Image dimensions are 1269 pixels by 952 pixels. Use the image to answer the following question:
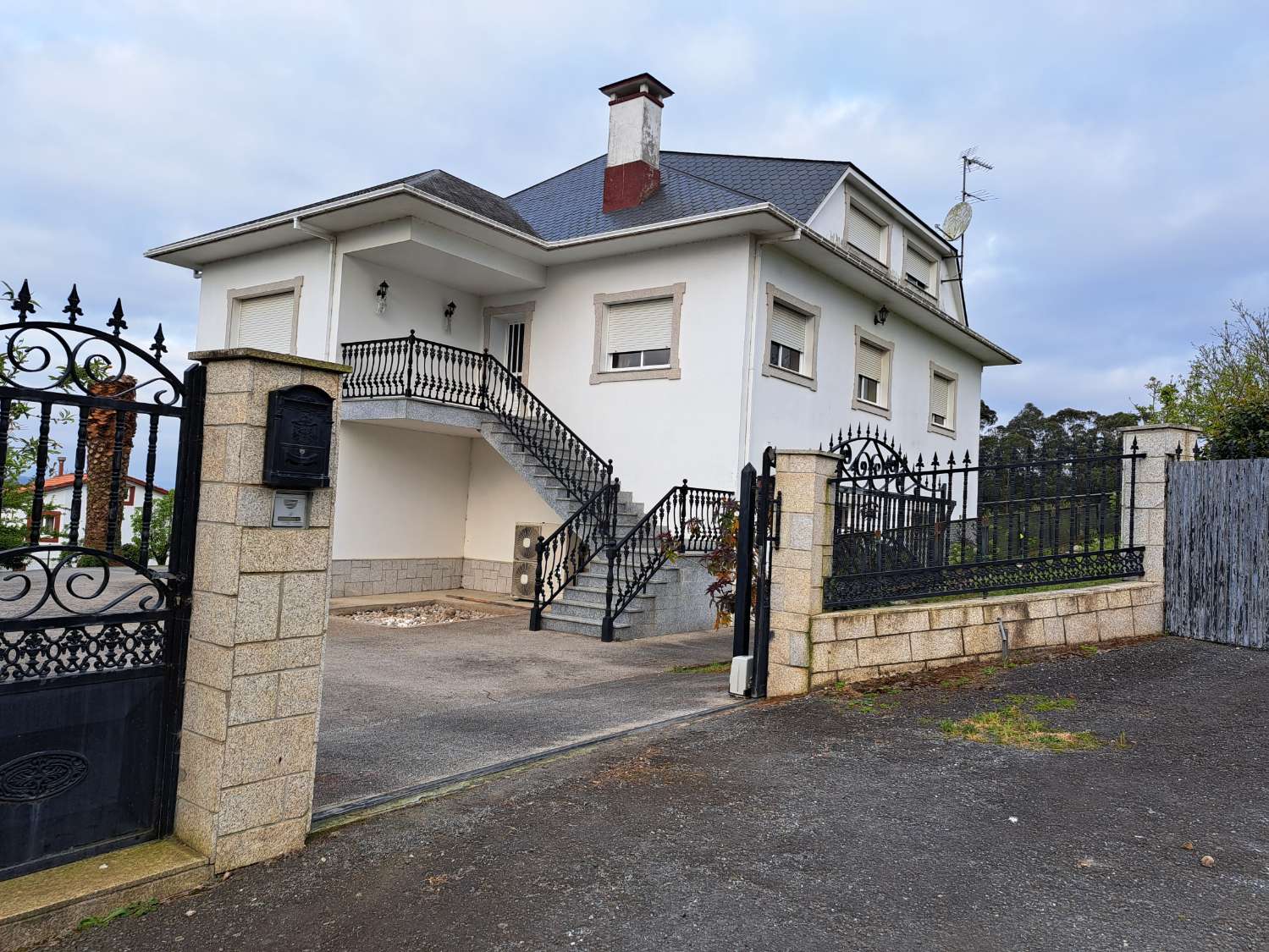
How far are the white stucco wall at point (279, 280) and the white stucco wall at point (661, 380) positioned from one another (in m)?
3.35

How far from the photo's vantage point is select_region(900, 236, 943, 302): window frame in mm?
17094

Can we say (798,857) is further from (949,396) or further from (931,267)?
(931,267)

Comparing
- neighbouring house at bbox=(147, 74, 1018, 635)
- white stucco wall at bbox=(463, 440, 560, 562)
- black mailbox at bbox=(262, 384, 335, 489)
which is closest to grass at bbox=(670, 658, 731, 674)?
neighbouring house at bbox=(147, 74, 1018, 635)

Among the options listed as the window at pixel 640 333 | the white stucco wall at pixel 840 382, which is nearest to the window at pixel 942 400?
the white stucco wall at pixel 840 382

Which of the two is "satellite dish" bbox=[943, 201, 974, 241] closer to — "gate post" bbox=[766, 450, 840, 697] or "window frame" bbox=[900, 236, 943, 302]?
"window frame" bbox=[900, 236, 943, 302]

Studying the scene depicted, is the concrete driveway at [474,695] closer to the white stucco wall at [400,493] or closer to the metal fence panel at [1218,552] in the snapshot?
the white stucco wall at [400,493]

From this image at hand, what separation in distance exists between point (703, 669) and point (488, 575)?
287 inches

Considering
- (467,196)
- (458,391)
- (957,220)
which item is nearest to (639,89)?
(467,196)

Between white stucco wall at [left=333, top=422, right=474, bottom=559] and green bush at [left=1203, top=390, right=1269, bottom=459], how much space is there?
10.7m

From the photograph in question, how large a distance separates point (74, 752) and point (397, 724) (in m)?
2.73

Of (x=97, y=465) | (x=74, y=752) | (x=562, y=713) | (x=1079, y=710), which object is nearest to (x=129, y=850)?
(x=74, y=752)

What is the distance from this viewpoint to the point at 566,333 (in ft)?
45.4

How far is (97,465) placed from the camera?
10.9 metres

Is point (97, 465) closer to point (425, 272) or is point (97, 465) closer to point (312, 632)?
point (425, 272)
